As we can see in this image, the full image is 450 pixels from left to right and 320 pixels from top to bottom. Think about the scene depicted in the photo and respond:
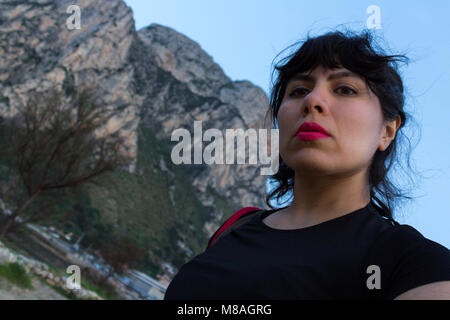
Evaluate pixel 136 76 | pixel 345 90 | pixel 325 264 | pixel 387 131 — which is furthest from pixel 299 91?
pixel 136 76

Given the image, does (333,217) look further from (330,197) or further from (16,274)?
(16,274)

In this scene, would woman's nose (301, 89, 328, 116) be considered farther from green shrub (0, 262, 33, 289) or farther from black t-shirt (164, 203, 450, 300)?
green shrub (0, 262, 33, 289)

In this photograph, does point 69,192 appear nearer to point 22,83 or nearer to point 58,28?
point 22,83

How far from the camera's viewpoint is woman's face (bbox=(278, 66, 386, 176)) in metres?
1.27

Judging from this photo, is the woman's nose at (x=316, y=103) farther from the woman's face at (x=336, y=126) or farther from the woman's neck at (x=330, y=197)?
the woman's neck at (x=330, y=197)

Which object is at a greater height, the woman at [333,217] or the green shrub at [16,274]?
the woman at [333,217]

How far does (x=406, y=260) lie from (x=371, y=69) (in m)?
0.83

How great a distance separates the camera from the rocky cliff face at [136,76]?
176 feet

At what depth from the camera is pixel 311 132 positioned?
1.30m

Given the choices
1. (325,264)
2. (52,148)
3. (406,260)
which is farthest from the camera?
(52,148)

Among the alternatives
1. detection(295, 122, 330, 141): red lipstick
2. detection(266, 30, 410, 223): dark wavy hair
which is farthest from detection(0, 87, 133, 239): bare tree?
detection(295, 122, 330, 141): red lipstick

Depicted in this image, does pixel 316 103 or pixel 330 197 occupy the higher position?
pixel 316 103

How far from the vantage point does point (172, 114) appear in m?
72.1

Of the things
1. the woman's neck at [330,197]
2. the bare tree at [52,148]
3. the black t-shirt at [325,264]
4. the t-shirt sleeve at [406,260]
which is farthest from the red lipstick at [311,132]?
the bare tree at [52,148]
